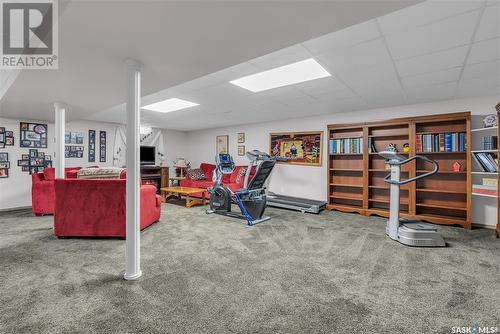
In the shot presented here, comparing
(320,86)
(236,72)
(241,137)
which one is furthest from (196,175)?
(320,86)

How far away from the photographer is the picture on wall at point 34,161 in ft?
17.1

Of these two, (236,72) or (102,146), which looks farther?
(102,146)

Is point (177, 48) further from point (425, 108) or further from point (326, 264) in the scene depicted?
point (425, 108)

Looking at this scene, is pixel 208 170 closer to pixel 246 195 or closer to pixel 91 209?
pixel 246 195

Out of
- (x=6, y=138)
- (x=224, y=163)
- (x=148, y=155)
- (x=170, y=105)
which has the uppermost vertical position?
(x=170, y=105)

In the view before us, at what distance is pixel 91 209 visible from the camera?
125 inches

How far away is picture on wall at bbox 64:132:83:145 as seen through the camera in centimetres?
595

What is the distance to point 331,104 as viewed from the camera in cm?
446

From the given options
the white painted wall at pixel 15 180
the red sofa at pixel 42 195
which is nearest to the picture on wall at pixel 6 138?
the white painted wall at pixel 15 180

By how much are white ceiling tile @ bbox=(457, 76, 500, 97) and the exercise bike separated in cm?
310

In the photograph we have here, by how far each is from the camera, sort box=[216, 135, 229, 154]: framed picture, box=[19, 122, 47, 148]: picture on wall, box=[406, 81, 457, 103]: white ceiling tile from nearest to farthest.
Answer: box=[406, 81, 457, 103]: white ceiling tile < box=[19, 122, 47, 148]: picture on wall < box=[216, 135, 229, 154]: framed picture

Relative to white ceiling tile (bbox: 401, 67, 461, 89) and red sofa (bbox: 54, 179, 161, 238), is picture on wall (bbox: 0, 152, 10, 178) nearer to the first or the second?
red sofa (bbox: 54, 179, 161, 238)

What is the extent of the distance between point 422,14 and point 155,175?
7200 mm

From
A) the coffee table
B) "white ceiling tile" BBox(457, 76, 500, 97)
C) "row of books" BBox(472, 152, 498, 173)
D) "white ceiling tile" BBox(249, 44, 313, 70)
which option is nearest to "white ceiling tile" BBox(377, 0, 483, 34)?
"white ceiling tile" BBox(249, 44, 313, 70)
